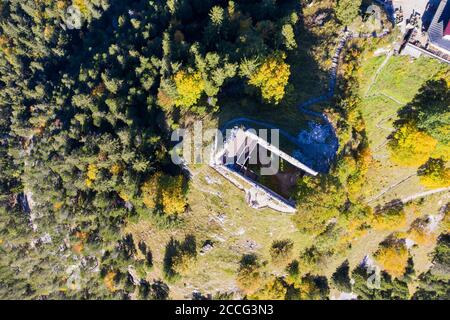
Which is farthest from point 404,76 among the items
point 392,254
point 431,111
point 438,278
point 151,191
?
point 438,278

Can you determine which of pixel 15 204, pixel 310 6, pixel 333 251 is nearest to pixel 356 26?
pixel 310 6

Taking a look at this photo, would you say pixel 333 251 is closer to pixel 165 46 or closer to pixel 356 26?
pixel 356 26

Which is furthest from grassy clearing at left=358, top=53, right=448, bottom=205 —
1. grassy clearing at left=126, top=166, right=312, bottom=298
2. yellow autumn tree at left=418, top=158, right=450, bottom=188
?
grassy clearing at left=126, top=166, right=312, bottom=298

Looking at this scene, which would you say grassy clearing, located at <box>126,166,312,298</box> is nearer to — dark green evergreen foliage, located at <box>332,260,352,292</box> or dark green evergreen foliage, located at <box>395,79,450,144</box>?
dark green evergreen foliage, located at <box>332,260,352,292</box>

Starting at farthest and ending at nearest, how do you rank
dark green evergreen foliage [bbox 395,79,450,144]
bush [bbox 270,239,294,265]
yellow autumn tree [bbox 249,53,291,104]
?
1. bush [bbox 270,239,294,265]
2. dark green evergreen foliage [bbox 395,79,450,144]
3. yellow autumn tree [bbox 249,53,291,104]

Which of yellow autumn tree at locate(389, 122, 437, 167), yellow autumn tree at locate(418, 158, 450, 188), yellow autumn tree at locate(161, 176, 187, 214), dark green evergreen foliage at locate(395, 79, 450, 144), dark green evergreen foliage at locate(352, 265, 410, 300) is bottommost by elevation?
dark green evergreen foliage at locate(352, 265, 410, 300)

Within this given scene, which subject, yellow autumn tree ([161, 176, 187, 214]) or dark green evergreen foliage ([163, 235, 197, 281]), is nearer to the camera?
yellow autumn tree ([161, 176, 187, 214])

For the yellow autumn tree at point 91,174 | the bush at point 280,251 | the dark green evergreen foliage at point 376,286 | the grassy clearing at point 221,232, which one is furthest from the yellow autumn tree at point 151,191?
the dark green evergreen foliage at point 376,286
